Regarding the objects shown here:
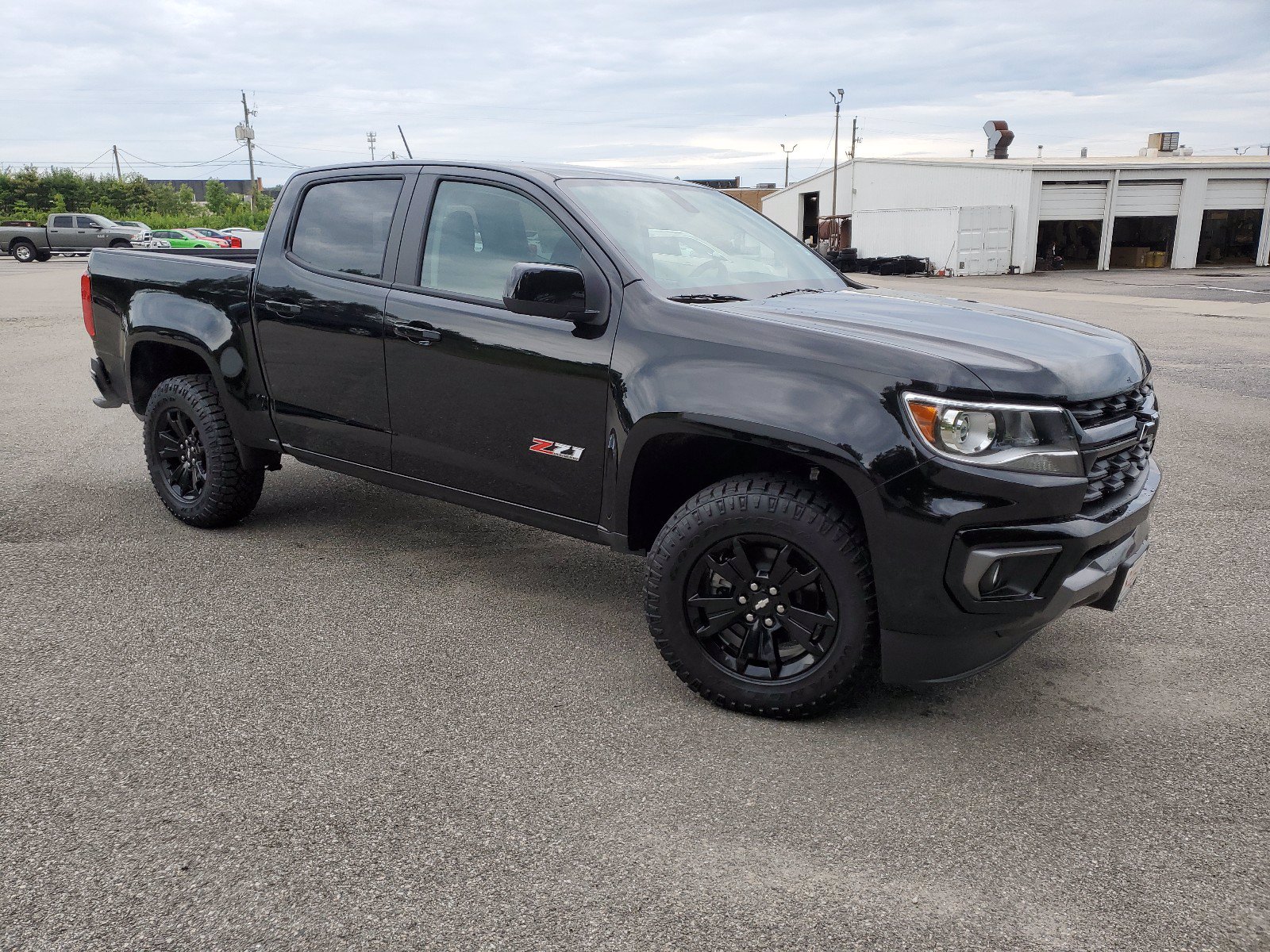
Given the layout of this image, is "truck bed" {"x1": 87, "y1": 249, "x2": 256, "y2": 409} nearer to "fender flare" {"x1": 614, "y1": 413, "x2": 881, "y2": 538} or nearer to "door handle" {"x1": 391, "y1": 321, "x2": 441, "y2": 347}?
"door handle" {"x1": 391, "y1": 321, "x2": 441, "y2": 347}

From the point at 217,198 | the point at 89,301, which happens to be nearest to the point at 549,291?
the point at 89,301

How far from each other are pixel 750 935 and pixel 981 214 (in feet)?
131

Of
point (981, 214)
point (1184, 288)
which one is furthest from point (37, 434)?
point (981, 214)

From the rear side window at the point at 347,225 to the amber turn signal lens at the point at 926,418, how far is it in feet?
7.92

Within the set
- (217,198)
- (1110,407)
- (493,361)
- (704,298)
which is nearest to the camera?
(1110,407)

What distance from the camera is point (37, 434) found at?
7.78 m

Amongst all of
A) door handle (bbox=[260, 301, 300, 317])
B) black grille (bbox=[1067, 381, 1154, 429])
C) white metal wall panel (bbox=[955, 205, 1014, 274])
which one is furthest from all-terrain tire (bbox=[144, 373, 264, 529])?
white metal wall panel (bbox=[955, 205, 1014, 274])

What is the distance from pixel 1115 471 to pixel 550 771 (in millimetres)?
1929

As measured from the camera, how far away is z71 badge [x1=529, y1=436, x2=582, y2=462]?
368 cm

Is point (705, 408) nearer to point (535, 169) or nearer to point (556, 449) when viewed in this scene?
point (556, 449)

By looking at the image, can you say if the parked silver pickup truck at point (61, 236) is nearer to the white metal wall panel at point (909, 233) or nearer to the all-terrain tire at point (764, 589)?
the white metal wall panel at point (909, 233)

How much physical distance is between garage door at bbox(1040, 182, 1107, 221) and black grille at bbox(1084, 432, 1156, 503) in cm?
4011

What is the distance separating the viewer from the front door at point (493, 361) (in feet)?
12.0

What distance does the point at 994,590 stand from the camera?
292 centimetres
